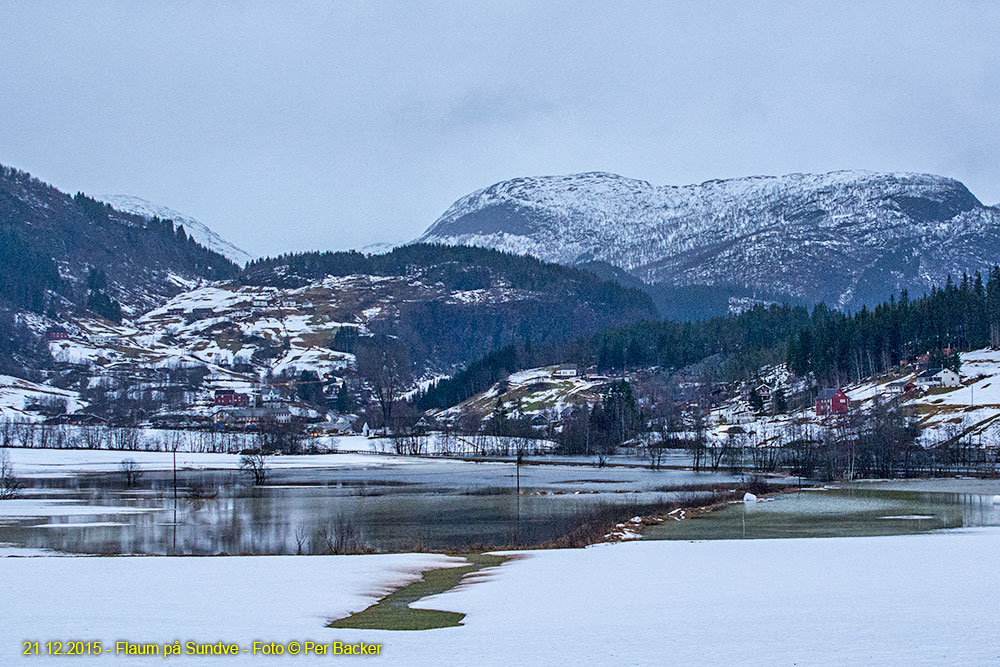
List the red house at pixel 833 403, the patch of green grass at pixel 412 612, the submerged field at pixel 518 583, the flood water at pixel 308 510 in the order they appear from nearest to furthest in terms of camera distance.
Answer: the submerged field at pixel 518 583, the patch of green grass at pixel 412 612, the flood water at pixel 308 510, the red house at pixel 833 403

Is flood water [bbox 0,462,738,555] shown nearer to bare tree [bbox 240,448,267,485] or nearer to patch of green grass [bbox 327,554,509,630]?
bare tree [bbox 240,448,267,485]

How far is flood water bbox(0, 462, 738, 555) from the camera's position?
45.7 metres

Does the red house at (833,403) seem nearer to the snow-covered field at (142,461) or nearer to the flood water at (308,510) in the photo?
the flood water at (308,510)

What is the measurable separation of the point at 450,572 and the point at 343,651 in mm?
16179

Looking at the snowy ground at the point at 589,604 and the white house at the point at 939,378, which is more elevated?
the white house at the point at 939,378

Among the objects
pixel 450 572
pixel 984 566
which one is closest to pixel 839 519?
pixel 984 566

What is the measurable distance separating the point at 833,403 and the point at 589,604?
13000 cm

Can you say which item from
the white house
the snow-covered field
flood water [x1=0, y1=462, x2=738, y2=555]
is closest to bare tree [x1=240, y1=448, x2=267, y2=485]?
flood water [x1=0, y1=462, x2=738, y2=555]

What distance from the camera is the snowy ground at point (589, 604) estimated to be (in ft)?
54.2

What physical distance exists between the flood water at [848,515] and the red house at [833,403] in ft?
209

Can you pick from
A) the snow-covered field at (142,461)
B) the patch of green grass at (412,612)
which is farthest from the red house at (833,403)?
the patch of green grass at (412,612)

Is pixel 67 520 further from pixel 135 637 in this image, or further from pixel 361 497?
pixel 135 637

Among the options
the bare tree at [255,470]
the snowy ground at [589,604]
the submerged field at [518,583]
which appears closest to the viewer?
the snowy ground at [589,604]

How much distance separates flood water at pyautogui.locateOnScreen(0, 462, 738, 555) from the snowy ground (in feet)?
30.8
